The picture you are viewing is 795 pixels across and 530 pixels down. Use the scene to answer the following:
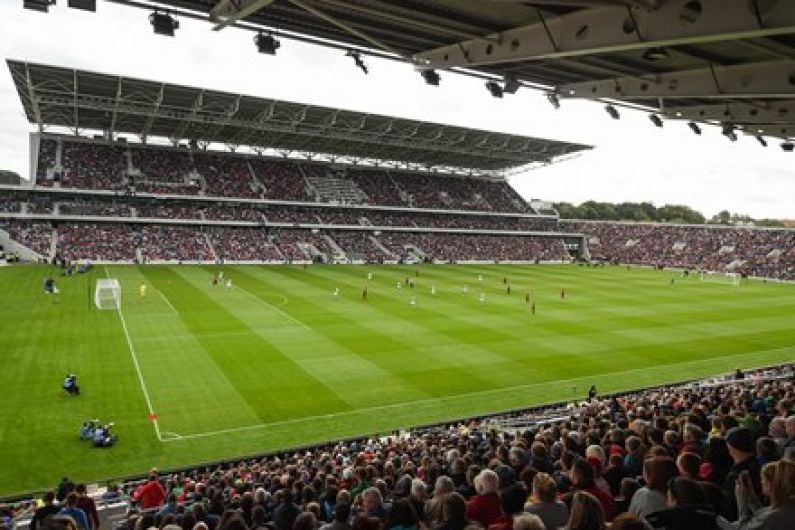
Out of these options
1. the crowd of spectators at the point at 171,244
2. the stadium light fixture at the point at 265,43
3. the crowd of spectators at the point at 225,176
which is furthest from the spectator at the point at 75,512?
the crowd of spectators at the point at 225,176

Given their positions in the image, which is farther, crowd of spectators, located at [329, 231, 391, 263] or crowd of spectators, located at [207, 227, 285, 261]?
crowd of spectators, located at [329, 231, 391, 263]

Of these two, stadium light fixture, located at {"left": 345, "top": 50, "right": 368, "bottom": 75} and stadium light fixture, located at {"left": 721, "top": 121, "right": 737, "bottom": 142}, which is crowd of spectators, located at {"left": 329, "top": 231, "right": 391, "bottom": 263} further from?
stadium light fixture, located at {"left": 345, "top": 50, "right": 368, "bottom": 75}

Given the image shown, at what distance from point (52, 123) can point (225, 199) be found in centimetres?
1805

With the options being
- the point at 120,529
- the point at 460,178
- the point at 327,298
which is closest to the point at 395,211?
the point at 460,178

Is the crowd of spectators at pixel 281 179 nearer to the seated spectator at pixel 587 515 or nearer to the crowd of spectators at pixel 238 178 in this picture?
the crowd of spectators at pixel 238 178

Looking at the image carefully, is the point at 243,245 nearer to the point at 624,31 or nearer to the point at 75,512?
the point at 75,512

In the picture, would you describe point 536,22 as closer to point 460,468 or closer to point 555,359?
point 460,468

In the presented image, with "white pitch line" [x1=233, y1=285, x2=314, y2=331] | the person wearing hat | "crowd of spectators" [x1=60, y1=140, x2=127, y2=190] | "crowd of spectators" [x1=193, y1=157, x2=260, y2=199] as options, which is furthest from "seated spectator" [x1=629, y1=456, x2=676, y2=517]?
"crowd of spectators" [x1=193, y1=157, x2=260, y2=199]

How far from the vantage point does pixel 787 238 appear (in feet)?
252

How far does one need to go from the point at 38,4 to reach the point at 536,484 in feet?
31.7

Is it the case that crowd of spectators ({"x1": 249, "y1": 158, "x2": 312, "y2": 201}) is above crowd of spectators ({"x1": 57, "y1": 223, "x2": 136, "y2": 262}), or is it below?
above

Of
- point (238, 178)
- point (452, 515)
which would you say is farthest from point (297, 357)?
point (238, 178)

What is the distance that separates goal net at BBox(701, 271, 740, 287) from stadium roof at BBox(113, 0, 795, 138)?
177 feet

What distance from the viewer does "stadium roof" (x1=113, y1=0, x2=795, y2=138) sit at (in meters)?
8.23
